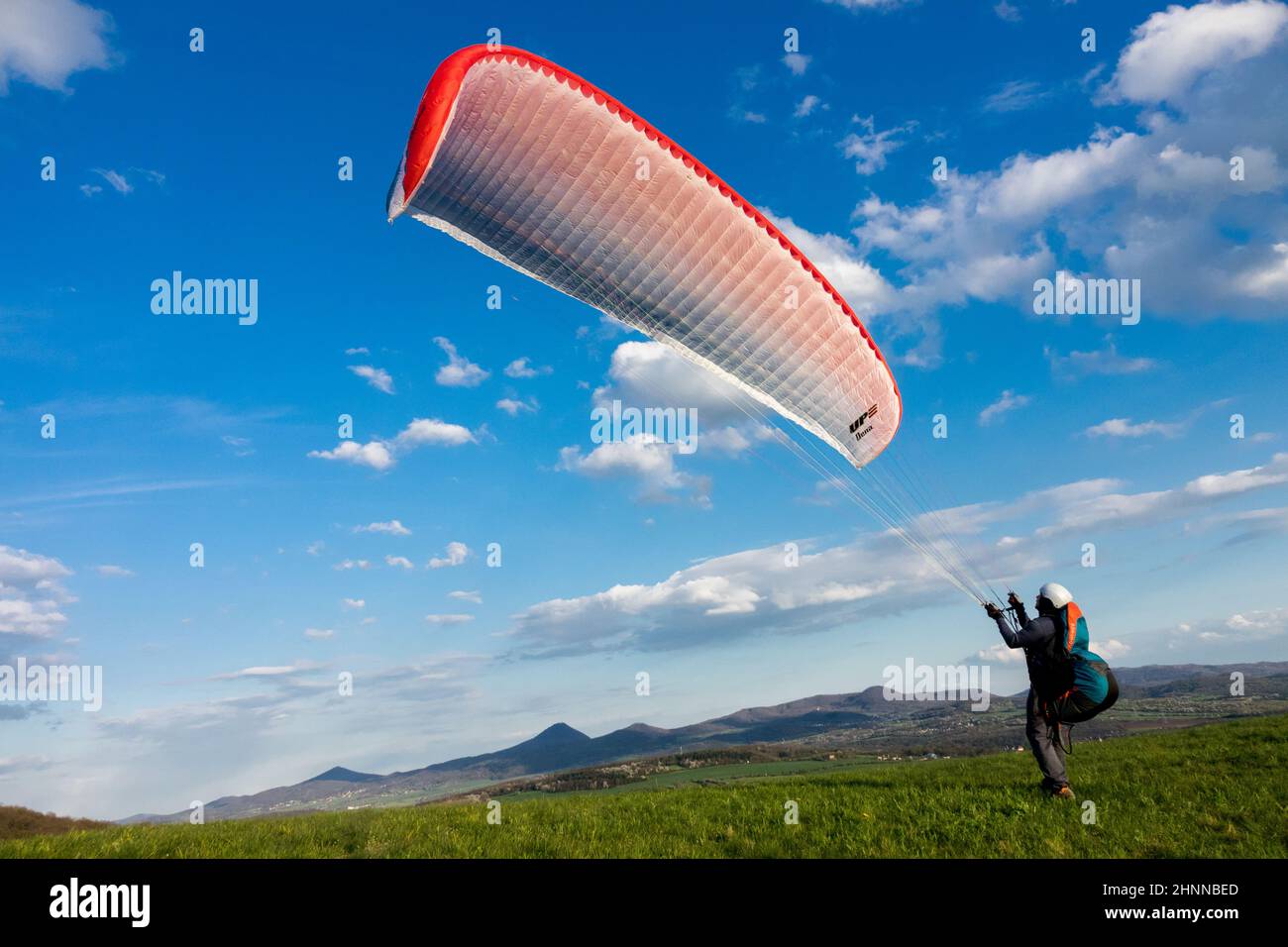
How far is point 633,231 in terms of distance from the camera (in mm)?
11883

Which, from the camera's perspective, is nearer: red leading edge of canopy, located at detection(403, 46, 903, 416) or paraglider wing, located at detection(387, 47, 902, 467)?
red leading edge of canopy, located at detection(403, 46, 903, 416)

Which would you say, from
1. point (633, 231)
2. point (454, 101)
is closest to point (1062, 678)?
point (633, 231)

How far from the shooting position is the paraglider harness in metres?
10.5

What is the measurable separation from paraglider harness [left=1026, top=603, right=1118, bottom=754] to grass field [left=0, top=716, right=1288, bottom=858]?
1.04 meters

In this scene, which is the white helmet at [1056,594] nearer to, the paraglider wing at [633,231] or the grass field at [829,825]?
the grass field at [829,825]

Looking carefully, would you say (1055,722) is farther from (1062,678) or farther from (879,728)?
(879,728)

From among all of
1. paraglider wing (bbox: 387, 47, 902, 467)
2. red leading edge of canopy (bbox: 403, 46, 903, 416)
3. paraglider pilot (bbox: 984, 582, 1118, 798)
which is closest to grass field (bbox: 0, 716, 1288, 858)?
paraglider pilot (bbox: 984, 582, 1118, 798)

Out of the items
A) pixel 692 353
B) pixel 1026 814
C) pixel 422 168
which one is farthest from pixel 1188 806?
pixel 422 168

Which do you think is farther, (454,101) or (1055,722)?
(1055,722)

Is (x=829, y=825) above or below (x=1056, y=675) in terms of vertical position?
below

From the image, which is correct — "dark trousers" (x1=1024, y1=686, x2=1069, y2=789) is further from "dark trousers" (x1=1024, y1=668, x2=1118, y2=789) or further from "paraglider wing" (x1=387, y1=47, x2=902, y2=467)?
"paraglider wing" (x1=387, y1=47, x2=902, y2=467)

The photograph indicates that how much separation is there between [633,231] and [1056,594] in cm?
831
